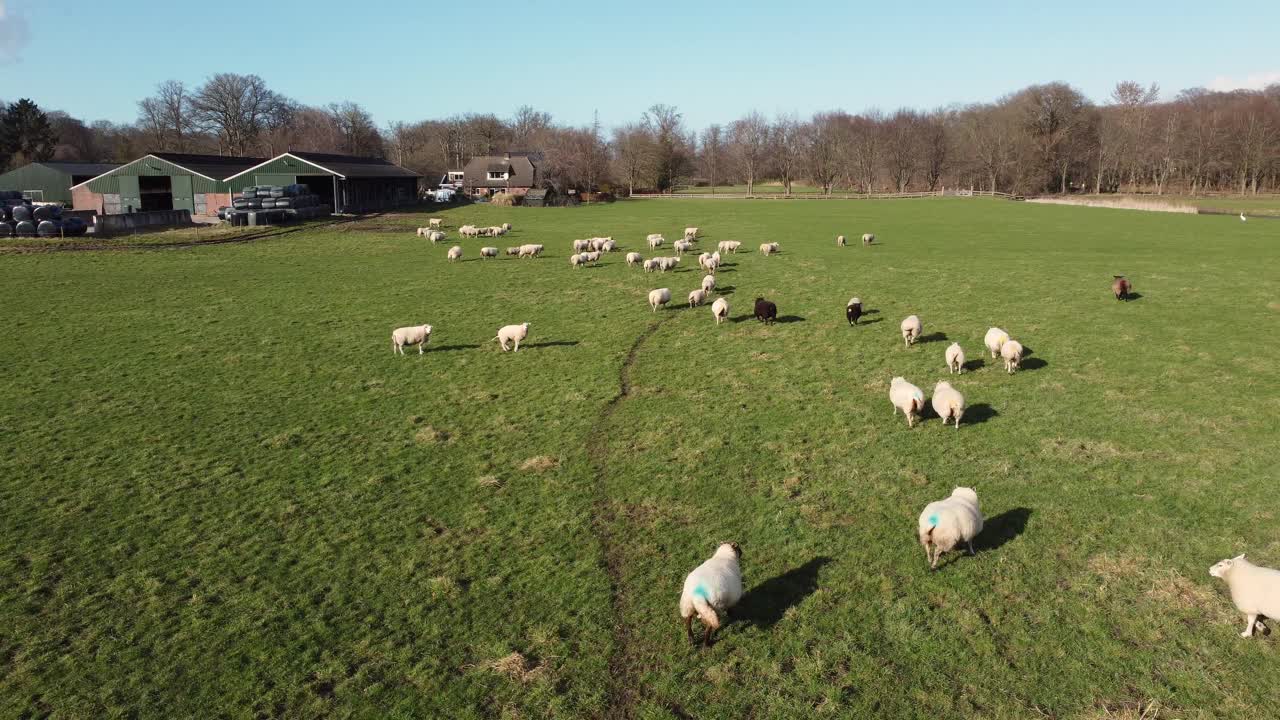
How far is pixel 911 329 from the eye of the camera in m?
19.7

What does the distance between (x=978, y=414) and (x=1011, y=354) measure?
337cm

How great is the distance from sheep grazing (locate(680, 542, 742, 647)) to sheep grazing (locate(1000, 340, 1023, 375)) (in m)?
11.8

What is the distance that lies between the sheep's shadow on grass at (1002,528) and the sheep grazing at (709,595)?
3.72 metres

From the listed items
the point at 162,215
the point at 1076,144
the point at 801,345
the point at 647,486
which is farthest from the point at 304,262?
the point at 1076,144

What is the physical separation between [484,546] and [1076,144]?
417 feet

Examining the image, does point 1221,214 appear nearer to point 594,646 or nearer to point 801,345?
point 801,345

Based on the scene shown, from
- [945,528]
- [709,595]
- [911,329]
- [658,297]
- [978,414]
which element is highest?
[658,297]

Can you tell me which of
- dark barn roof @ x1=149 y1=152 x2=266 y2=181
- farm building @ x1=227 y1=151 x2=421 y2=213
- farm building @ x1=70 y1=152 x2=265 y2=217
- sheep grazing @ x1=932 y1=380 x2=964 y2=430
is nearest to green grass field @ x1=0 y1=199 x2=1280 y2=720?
sheep grazing @ x1=932 y1=380 x2=964 y2=430

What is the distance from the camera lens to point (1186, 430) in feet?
44.5

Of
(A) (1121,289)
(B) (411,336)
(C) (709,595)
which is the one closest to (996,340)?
(A) (1121,289)

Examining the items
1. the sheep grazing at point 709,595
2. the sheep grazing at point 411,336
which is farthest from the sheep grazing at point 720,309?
the sheep grazing at point 709,595

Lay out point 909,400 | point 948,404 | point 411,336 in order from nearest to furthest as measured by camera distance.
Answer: point 948,404, point 909,400, point 411,336

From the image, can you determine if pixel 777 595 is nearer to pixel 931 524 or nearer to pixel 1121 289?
pixel 931 524

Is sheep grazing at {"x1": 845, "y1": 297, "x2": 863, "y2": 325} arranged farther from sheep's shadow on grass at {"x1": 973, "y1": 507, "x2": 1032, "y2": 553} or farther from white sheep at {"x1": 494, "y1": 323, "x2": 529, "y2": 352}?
sheep's shadow on grass at {"x1": 973, "y1": 507, "x2": 1032, "y2": 553}
